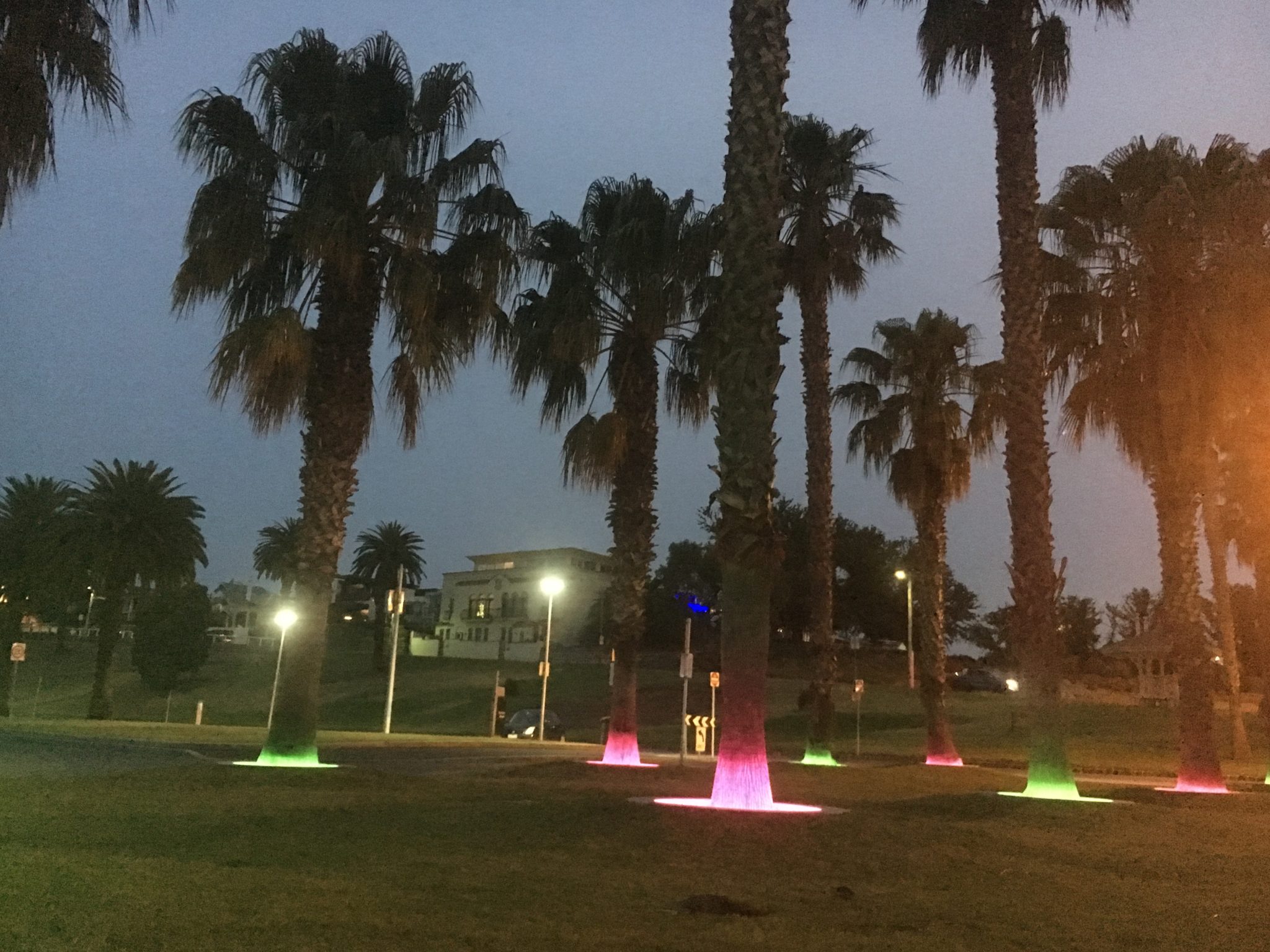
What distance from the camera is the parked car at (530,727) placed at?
130 feet

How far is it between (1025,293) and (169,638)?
5562cm

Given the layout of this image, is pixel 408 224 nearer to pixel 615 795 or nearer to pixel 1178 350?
pixel 615 795

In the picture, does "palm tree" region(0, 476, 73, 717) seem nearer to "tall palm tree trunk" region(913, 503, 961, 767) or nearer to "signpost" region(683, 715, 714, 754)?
"signpost" region(683, 715, 714, 754)

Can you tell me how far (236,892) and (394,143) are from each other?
13056 mm

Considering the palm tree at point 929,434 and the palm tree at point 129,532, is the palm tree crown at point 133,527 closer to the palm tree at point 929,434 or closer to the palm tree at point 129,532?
the palm tree at point 129,532

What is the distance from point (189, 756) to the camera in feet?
61.7

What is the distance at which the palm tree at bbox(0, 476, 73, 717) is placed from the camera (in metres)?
42.2

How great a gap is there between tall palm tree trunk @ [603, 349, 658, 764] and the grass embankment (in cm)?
959

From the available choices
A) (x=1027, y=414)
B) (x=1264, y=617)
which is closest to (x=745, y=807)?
(x=1027, y=414)

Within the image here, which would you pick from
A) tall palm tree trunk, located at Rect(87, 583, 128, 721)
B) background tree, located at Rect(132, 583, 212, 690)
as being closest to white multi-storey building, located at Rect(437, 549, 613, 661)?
background tree, located at Rect(132, 583, 212, 690)

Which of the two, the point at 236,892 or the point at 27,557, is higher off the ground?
the point at 27,557

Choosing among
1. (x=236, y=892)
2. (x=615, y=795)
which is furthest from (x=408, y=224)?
(x=236, y=892)

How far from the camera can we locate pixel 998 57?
18.6 meters

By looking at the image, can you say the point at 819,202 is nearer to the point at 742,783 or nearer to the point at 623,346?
the point at 623,346
